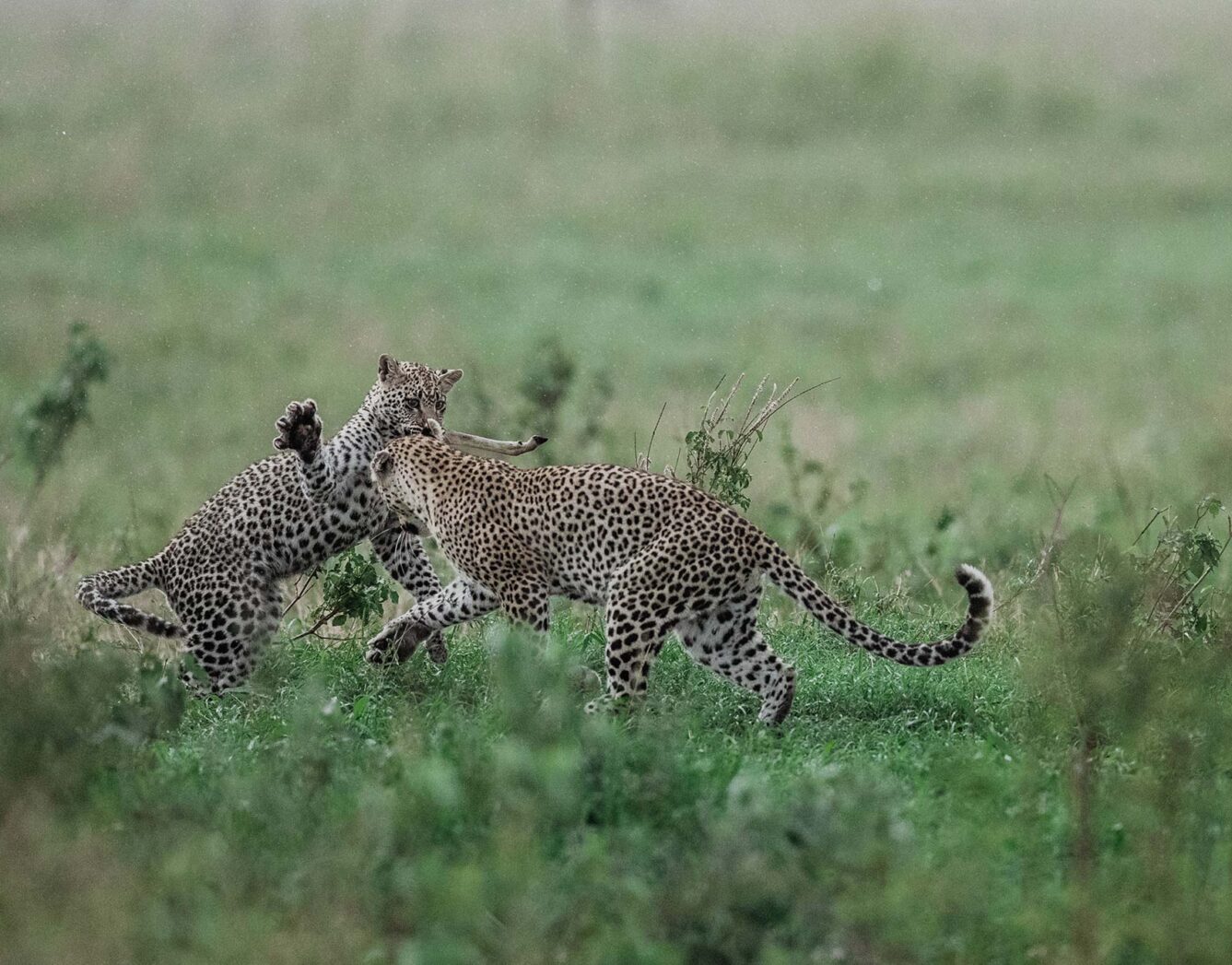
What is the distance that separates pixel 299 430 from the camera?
812 cm

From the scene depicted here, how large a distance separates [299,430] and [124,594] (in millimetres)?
1070

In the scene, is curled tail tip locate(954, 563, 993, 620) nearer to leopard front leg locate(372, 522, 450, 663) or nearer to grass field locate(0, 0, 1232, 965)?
grass field locate(0, 0, 1232, 965)

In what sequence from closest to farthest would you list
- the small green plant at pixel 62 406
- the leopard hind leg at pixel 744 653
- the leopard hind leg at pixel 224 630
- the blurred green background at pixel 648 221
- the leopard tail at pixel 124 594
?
the leopard hind leg at pixel 744 653 → the leopard tail at pixel 124 594 → the leopard hind leg at pixel 224 630 → the small green plant at pixel 62 406 → the blurred green background at pixel 648 221

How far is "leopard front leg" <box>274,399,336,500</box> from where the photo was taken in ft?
26.6

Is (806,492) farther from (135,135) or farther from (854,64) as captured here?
(854,64)

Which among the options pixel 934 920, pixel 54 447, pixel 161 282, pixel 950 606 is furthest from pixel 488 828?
pixel 161 282

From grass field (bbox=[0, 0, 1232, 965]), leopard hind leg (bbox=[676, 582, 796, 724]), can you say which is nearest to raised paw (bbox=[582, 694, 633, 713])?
grass field (bbox=[0, 0, 1232, 965])

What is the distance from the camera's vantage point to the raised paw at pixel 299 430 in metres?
8.09

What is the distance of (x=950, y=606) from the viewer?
9.71 metres

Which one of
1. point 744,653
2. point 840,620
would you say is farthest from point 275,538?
point 840,620

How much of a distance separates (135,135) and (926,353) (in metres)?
13.8

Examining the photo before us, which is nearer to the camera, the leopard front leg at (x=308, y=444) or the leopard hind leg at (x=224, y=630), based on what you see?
the leopard hind leg at (x=224, y=630)

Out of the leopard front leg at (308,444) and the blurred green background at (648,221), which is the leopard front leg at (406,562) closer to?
the leopard front leg at (308,444)

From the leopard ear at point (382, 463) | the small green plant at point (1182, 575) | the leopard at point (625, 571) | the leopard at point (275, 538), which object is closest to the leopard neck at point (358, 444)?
the leopard at point (275, 538)
